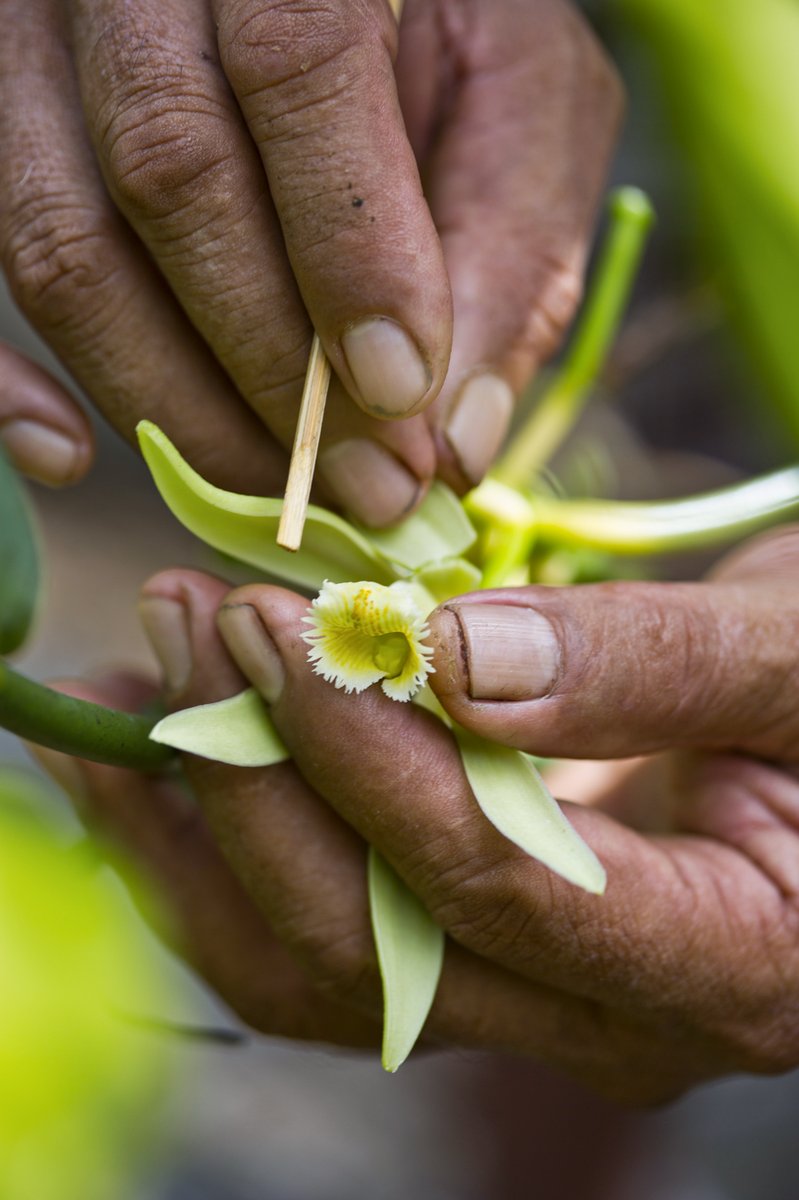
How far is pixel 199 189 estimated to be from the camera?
0.58 meters

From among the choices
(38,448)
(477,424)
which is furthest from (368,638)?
(38,448)

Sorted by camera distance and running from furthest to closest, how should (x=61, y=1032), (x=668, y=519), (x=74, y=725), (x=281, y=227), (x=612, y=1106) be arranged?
(x=612, y=1106), (x=668, y=519), (x=281, y=227), (x=74, y=725), (x=61, y=1032)

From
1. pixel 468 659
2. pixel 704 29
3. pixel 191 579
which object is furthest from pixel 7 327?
pixel 468 659

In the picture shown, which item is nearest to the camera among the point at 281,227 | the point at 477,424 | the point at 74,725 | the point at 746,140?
the point at 74,725

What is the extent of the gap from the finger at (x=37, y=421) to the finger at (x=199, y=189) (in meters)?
0.16

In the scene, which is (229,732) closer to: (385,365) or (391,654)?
(391,654)

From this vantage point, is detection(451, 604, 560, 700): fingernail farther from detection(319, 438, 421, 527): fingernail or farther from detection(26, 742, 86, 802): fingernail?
detection(26, 742, 86, 802): fingernail

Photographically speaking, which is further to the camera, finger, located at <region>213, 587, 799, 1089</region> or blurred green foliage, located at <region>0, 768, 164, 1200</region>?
finger, located at <region>213, 587, 799, 1089</region>

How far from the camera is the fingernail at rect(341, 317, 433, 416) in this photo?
58 cm

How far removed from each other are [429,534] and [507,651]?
0.16 metres

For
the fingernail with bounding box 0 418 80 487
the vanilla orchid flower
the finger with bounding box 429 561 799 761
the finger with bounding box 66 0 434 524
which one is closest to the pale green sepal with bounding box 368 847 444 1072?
the vanilla orchid flower

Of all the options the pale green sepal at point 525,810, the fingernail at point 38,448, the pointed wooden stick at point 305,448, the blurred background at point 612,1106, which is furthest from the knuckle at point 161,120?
the blurred background at point 612,1106

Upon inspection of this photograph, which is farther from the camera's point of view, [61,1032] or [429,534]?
[429,534]

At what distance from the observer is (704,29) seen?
120cm
